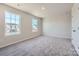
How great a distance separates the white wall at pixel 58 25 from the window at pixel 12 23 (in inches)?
152

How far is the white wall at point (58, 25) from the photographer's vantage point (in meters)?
8.05

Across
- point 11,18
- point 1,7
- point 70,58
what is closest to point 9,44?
point 11,18

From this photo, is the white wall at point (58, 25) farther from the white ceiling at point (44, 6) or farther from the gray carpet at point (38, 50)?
the gray carpet at point (38, 50)

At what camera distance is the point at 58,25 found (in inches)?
341

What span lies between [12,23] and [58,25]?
456cm

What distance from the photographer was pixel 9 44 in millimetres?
4848

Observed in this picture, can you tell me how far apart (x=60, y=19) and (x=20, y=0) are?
23.2 ft

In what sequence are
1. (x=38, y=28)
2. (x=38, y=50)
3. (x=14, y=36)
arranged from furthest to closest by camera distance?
(x=38, y=28)
(x=14, y=36)
(x=38, y=50)

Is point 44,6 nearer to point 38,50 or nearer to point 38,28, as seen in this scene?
point 38,50

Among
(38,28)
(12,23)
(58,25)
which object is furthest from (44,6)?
(38,28)

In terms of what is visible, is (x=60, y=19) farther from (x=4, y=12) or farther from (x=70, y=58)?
(x=70, y=58)

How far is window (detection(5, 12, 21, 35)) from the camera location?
4.90 meters

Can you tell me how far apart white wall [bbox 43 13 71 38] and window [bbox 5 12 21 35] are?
3869mm

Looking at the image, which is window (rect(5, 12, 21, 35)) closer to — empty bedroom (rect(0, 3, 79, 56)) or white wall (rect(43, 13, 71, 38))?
empty bedroom (rect(0, 3, 79, 56))
